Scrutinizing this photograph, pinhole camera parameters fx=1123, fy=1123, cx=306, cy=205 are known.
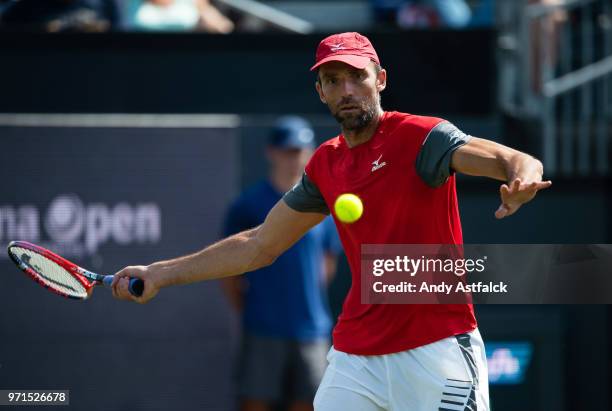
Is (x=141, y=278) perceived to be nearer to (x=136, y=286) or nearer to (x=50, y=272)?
(x=136, y=286)

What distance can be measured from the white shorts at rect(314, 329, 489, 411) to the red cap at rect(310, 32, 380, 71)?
1170 mm

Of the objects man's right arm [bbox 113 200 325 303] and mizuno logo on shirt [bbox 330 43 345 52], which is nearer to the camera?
mizuno logo on shirt [bbox 330 43 345 52]

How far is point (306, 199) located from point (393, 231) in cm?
57

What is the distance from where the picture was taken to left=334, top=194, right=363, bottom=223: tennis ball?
4.48 metres

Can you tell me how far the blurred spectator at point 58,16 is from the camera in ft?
30.0

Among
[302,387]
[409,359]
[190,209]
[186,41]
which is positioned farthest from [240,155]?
[409,359]

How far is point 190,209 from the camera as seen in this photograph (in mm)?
7730

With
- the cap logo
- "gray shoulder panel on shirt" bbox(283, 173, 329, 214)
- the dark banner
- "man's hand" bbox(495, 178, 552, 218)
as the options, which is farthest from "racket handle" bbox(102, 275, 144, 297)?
the dark banner

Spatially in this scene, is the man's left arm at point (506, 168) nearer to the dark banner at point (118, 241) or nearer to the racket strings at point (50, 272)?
the racket strings at point (50, 272)

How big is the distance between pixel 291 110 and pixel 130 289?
3924 mm

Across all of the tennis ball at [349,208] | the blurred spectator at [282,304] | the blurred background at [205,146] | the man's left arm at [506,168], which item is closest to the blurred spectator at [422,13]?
the blurred background at [205,146]

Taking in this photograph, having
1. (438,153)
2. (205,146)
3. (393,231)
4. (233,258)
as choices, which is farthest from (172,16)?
(438,153)

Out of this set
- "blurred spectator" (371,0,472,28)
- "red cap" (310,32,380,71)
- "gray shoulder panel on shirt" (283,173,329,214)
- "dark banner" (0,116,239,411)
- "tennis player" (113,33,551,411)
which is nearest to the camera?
"tennis player" (113,33,551,411)

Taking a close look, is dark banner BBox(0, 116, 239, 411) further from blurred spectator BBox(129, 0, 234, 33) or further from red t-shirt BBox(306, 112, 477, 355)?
red t-shirt BBox(306, 112, 477, 355)
